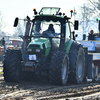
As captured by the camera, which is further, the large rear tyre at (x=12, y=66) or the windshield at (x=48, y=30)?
the windshield at (x=48, y=30)

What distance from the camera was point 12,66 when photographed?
436 inches

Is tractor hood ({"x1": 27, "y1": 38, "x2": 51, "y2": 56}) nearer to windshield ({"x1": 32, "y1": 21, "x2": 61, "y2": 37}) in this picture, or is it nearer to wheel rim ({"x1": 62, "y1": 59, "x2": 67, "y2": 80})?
windshield ({"x1": 32, "y1": 21, "x2": 61, "y2": 37})

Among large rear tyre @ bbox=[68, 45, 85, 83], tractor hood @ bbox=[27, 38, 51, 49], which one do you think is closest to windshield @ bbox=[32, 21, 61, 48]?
tractor hood @ bbox=[27, 38, 51, 49]

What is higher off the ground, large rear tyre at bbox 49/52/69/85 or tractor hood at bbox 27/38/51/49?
tractor hood at bbox 27/38/51/49

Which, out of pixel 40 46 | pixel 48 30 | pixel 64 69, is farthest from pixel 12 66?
pixel 48 30

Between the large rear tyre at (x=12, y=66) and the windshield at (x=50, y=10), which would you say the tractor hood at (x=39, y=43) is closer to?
the large rear tyre at (x=12, y=66)

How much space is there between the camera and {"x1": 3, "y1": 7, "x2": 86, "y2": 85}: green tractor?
35.4 ft

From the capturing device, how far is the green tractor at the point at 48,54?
10.8 metres

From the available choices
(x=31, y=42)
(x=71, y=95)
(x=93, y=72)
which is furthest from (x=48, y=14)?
(x=71, y=95)

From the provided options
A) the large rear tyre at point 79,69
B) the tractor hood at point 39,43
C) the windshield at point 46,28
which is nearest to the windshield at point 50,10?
the windshield at point 46,28

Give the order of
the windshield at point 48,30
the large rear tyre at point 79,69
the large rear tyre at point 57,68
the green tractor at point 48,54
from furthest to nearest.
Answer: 1. the large rear tyre at point 79,69
2. the windshield at point 48,30
3. the green tractor at point 48,54
4. the large rear tyre at point 57,68

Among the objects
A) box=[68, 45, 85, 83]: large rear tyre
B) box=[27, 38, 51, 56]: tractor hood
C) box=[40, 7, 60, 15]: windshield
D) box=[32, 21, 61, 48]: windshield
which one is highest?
box=[40, 7, 60, 15]: windshield

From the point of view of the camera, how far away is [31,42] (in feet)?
38.1

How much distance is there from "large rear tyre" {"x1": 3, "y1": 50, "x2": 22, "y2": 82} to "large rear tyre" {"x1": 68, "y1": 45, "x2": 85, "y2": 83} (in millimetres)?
2175
